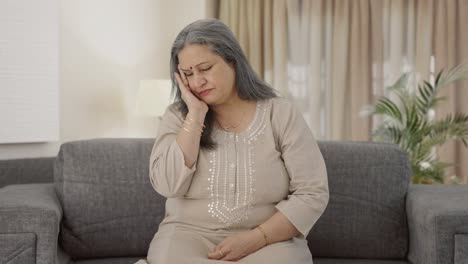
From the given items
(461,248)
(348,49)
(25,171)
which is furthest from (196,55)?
(348,49)

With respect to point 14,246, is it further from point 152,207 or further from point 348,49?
point 348,49

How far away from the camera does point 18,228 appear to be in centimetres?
231

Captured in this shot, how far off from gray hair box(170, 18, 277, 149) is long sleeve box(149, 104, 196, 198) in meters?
0.10

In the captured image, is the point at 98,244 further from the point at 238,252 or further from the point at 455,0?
the point at 455,0

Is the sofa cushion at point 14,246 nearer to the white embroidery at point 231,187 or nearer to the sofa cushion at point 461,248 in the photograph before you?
the white embroidery at point 231,187

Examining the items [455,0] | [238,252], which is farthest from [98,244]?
[455,0]

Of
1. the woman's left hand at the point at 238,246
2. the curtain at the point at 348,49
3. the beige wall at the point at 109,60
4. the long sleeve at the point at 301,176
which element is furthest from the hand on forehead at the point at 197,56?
the curtain at the point at 348,49

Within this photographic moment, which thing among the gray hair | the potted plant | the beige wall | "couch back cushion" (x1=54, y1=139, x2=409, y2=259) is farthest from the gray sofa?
the potted plant

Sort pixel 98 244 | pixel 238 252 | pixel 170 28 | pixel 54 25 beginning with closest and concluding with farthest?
pixel 238 252, pixel 98 244, pixel 54 25, pixel 170 28

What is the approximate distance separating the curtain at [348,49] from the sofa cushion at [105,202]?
10.6ft

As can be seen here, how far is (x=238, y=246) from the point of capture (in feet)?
7.41

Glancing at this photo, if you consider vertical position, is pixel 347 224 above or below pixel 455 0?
below

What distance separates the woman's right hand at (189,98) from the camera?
7.78 ft

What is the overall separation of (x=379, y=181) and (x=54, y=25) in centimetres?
246
